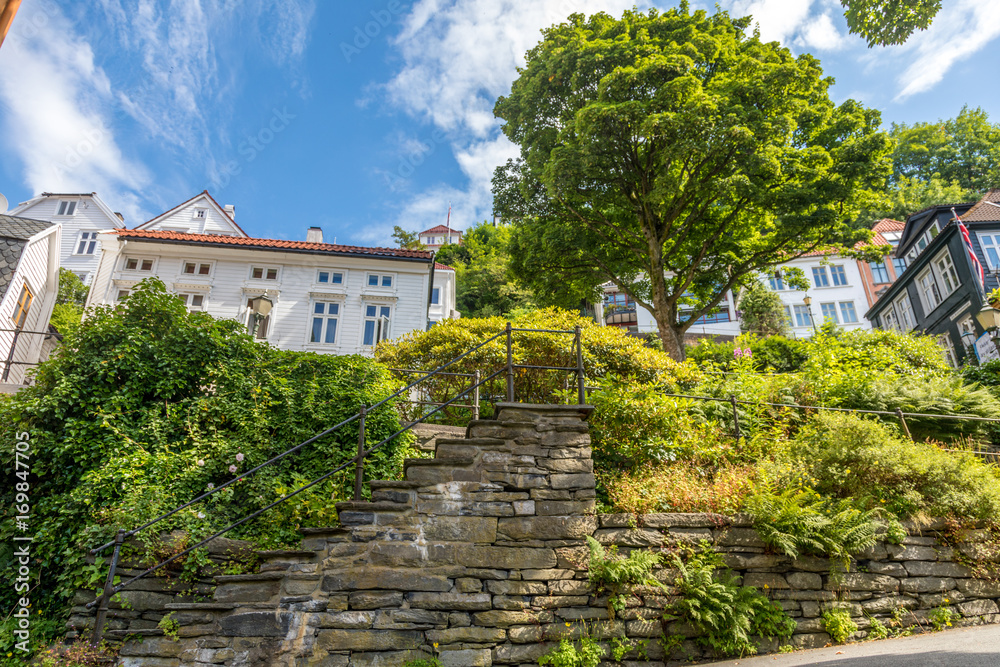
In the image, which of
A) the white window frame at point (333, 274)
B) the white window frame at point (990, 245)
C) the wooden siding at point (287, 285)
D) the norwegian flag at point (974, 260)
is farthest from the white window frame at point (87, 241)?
the white window frame at point (990, 245)

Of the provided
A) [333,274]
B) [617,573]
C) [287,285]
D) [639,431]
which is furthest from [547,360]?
[287,285]

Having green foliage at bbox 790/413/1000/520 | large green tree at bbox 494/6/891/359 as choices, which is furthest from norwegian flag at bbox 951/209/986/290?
green foliage at bbox 790/413/1000/520

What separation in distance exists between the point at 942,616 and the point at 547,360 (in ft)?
20.3

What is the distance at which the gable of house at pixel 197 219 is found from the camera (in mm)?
31641

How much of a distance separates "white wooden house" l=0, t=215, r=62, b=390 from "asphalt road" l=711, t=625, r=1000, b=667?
1498 cm

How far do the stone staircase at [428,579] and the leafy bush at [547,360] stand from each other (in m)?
2.91

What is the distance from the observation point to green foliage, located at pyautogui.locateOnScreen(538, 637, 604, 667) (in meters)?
5.50

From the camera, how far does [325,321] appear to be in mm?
21906

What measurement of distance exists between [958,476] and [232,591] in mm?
8647

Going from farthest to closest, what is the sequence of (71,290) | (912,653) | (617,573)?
(71,290) → (617,573) → (912,653)

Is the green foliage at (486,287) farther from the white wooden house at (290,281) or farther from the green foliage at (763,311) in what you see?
the green foliage at (763,311)

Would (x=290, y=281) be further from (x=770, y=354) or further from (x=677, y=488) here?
(x=677, y=488)

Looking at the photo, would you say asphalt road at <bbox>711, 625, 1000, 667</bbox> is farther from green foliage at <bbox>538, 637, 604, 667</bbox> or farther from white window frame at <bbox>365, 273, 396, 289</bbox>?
white window frame at <bbox>365, 273, 396, 289</bbox>

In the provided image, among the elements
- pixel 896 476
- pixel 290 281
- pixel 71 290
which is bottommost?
pixel 896 476
